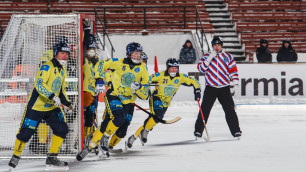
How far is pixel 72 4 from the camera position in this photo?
21297 mm

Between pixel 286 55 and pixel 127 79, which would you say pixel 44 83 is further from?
pixel 286 55

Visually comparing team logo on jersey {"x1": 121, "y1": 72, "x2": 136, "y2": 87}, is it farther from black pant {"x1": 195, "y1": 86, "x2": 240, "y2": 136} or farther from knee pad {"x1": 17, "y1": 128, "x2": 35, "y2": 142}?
black pant {"x1": 195, "y1": 86, "x2": 240, "y2": 136}

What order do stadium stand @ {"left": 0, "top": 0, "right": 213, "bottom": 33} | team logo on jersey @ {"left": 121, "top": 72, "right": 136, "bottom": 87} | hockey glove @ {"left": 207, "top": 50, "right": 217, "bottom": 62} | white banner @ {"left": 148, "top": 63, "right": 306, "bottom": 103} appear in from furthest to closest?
stadium stand @ {"left": 0, "top": 0, "right": 213, "bottom": 33} → white banner @ {"left": 148, "top": 63, "right": 306, "bottom": 103} → hockey glove @ {"left": 207, "top": 50, "right": 217, "bottom": 62} → team logo on jersey @ {"left": 121, "top": 72, "right": 136, "bottom": 87}

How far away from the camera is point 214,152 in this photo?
7.53 metres

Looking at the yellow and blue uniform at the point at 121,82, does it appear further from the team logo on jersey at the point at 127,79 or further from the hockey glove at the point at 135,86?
the hockey glove at the point at 135,86

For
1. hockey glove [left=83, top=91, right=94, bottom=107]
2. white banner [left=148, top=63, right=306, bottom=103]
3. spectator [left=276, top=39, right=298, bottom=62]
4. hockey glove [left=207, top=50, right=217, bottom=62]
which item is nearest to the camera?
hockey glove [left=83, top=91, right=94, bottom=107]

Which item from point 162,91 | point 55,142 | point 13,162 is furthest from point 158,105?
point 13,162

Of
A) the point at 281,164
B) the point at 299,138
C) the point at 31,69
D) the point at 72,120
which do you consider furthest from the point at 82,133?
the point at 299,138

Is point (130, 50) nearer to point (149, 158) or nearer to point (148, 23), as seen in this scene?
point (149, 158)

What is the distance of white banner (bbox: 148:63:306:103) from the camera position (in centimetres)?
1689

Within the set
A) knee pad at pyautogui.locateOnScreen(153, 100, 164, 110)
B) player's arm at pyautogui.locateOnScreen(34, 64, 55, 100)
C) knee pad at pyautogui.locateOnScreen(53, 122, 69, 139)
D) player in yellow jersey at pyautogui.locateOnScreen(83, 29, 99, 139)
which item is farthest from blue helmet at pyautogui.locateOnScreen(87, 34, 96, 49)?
knee pad at pyautogui.locateOnScreen(53, 122, 69, 139)

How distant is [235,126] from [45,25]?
3192mm

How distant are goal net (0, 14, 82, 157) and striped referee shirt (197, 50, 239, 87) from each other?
7.61ft

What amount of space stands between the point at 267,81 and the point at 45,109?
1163 centimetres
